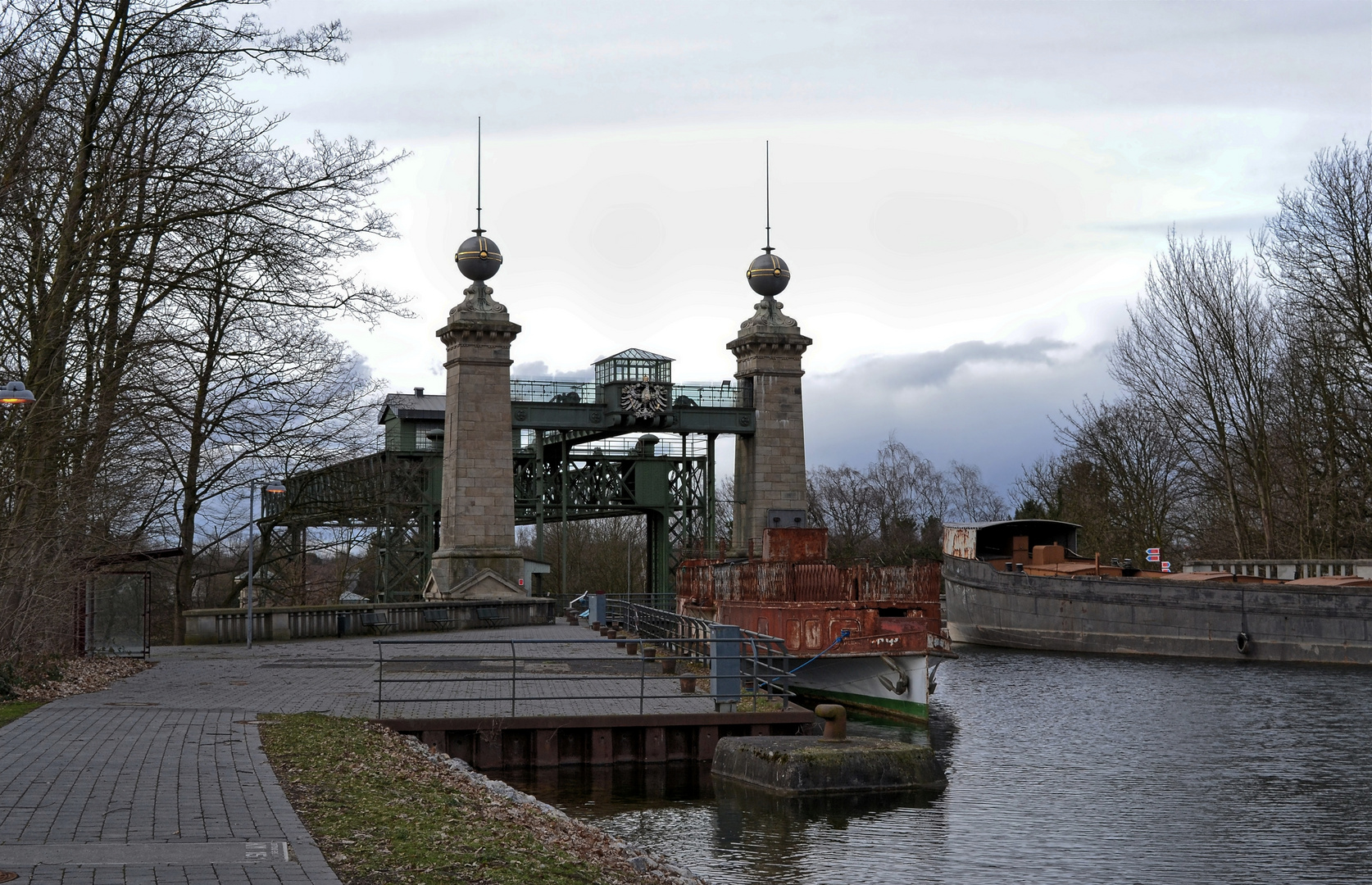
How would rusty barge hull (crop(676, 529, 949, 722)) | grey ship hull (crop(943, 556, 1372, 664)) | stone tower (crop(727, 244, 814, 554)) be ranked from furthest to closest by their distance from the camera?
1. stone tower (crop(727, 244, 814, 554))
2. grey ship hull (crop(943, 556, 1372, 664))
3. rusty barge hull (crop(676, 529, 949, 722))

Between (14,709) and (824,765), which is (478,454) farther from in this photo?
(824,765)

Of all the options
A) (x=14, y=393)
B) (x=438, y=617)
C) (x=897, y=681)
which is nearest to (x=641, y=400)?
(x=438, y=617)

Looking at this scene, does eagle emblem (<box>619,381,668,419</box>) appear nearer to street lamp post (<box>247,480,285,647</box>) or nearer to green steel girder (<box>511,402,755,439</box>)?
green steel girder (<box>511,402,755,439</box>)

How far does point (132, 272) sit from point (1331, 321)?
39660mm

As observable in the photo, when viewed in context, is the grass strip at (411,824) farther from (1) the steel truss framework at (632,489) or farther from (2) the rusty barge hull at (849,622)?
(1) the steel truss framework at (632,489)

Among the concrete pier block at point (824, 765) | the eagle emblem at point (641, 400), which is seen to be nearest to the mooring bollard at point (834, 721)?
the concrete pier block at point (824, 765)

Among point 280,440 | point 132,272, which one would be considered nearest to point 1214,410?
point 280,440

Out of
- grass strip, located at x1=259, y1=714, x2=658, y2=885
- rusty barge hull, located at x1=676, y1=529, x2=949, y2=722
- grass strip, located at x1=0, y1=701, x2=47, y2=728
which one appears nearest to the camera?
grass strip, located at x1=259, y1=714, x2=658, y2=885

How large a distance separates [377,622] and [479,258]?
18.0 meters

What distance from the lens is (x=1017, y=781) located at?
21641 millimetres

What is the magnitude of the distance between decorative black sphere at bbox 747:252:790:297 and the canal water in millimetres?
31621

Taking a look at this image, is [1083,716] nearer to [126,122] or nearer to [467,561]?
[126,122]

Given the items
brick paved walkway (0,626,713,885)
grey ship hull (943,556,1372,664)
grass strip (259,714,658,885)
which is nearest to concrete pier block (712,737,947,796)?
brick paved walkway (0,626,713,885)

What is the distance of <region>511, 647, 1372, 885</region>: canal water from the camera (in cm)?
1563
